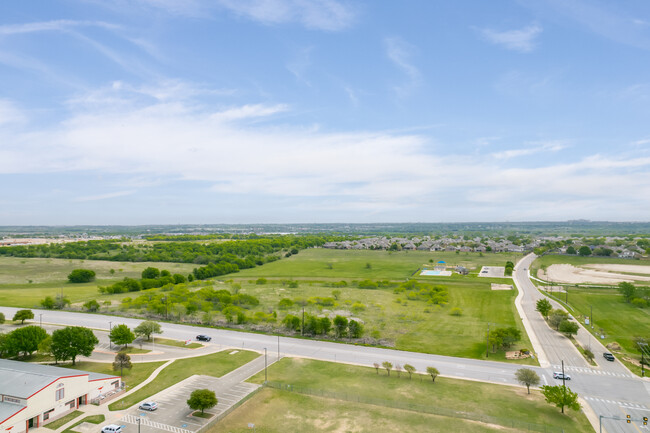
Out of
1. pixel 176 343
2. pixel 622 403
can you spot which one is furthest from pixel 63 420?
pixel 622 403

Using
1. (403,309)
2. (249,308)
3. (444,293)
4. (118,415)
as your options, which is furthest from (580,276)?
(118,415)

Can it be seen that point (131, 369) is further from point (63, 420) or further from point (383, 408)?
point (383, 408)

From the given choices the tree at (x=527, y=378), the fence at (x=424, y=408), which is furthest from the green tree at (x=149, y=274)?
the tree at (x=527, y=378)

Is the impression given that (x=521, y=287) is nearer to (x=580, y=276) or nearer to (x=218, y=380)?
(x=580, y=276)

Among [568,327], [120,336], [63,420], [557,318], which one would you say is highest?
[120,336]

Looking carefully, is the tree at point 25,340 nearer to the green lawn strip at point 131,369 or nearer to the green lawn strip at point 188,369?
the green lawn strip at point 131,369

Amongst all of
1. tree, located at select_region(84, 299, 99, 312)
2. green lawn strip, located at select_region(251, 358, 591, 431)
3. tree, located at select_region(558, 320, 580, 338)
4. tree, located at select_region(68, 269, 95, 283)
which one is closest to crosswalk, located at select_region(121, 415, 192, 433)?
green lawn strip, located at select_region(251, 358, 591, 431)

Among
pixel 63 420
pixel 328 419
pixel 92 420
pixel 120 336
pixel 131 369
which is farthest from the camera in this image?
pixel 120 336
